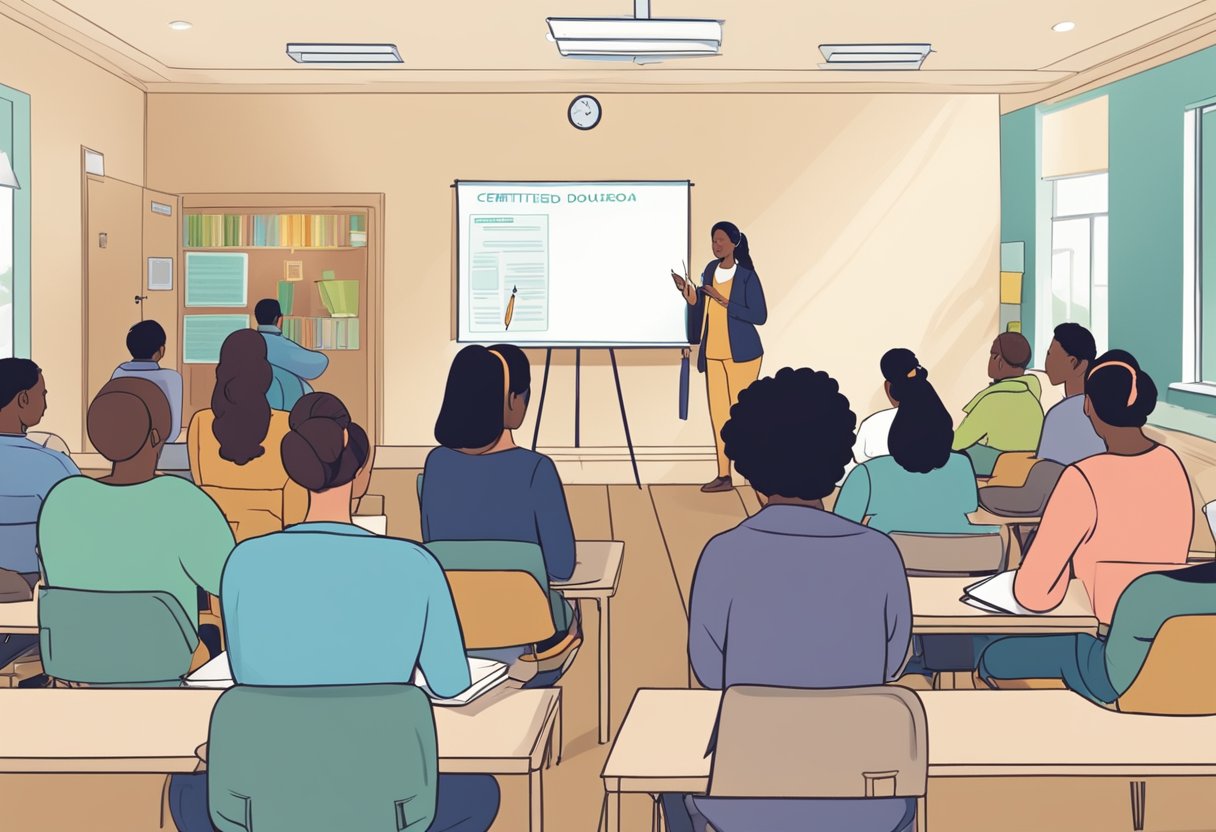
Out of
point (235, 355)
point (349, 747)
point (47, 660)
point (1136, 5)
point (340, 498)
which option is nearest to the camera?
point (349, 747)

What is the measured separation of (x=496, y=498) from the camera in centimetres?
330

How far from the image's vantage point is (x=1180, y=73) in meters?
7.40

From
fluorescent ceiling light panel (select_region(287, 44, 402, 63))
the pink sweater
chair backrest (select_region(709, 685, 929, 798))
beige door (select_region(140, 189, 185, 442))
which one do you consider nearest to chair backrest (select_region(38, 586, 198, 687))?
chair backrest (select_region(709, 685, 929, 798))

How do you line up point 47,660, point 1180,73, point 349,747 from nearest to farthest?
point 349,747 → point 47,660 → point 1180,73

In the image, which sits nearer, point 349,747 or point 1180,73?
point 349,747

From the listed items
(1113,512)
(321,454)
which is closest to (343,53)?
(321,454)

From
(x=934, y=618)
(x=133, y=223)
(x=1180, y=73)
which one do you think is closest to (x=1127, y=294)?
(x=1180, y=73)

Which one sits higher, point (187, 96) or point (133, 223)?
point (187, 96)

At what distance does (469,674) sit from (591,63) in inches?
265

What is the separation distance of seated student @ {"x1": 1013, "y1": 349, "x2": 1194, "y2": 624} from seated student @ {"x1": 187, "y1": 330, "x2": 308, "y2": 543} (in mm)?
2168

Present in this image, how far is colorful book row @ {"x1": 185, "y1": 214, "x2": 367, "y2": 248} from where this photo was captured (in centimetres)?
941

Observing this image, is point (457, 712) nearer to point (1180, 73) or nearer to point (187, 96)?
point (1180, 73)

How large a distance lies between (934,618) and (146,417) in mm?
1920

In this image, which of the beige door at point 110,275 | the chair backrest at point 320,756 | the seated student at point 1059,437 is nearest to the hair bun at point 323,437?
the chair backrest at point 320,756
